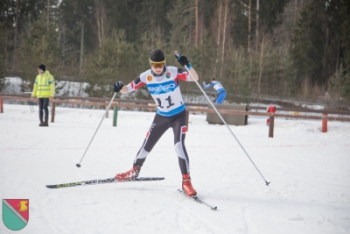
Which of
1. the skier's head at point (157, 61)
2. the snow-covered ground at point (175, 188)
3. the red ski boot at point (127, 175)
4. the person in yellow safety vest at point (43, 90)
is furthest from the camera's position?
the person in yellow safety vest at point (43, 90)

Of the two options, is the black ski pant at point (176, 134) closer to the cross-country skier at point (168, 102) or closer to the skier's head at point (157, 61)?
the cross-country skier at point (168, 102)

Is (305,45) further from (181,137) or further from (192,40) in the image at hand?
(181,137)

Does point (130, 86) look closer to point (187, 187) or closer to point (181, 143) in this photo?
point (181, 143)

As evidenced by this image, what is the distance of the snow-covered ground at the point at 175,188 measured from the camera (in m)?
3.47

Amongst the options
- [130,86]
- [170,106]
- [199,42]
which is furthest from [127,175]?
[199,42]

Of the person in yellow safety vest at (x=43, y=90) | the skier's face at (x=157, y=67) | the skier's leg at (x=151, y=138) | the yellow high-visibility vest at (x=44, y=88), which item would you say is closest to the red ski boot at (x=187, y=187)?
the skier's leg at (x=151, y=138)

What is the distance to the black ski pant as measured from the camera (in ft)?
15.0

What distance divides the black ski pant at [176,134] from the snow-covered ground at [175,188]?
0.42 metres

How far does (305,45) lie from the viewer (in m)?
33.7

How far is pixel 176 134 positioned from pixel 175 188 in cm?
79

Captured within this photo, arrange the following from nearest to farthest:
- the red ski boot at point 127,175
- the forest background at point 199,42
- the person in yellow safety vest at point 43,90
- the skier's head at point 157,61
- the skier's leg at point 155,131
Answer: the skier's head at point 157,61, the skier's leg at point 155,131, the red ski boot at point 127,175, the person in yellow safety vest at point 43,90, the forest background at point 199,42

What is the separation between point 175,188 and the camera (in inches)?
191

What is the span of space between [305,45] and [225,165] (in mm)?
30559

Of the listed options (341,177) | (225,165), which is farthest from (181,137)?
(341,177)
